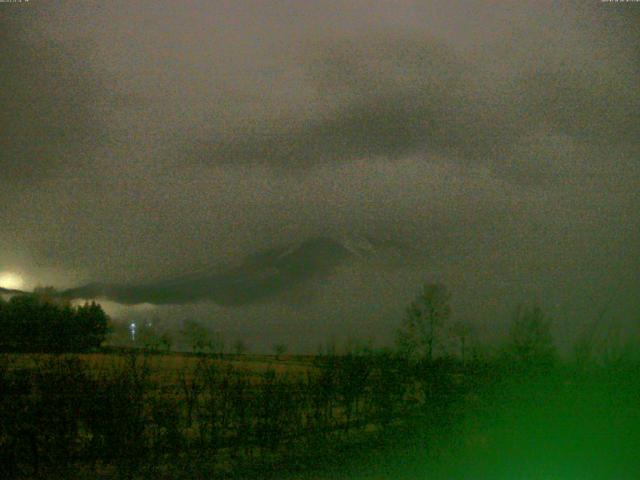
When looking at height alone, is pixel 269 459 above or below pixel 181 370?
below

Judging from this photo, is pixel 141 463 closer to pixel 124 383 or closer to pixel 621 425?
pixel 124 383

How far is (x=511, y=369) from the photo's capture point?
695 inches

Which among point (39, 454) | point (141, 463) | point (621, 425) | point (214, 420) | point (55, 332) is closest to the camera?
point (39, 454)

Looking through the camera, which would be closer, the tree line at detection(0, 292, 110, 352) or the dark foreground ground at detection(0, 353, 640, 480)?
the dark foreground ground at detection(0, 353, 640, 480)

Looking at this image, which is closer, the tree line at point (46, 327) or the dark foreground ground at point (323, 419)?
the dark foreground ground at point (323, 419)

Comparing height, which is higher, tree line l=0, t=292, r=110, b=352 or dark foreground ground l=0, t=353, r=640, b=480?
tree line l=0, t=292, r=110, b=352

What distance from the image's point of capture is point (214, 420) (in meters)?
13.9

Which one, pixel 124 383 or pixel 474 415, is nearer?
pixel 124 383

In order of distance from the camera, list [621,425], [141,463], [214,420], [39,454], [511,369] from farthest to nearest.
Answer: [511,369] < [621,425] < [214,420] < [141,463] < [39,454]

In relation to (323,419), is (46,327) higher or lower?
higher

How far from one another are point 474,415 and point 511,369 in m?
1.60

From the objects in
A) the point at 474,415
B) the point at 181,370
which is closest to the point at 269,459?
the point at 181,370

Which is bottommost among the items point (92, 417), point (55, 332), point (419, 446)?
point (419, 446)

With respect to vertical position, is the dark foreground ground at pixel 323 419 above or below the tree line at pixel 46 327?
below
